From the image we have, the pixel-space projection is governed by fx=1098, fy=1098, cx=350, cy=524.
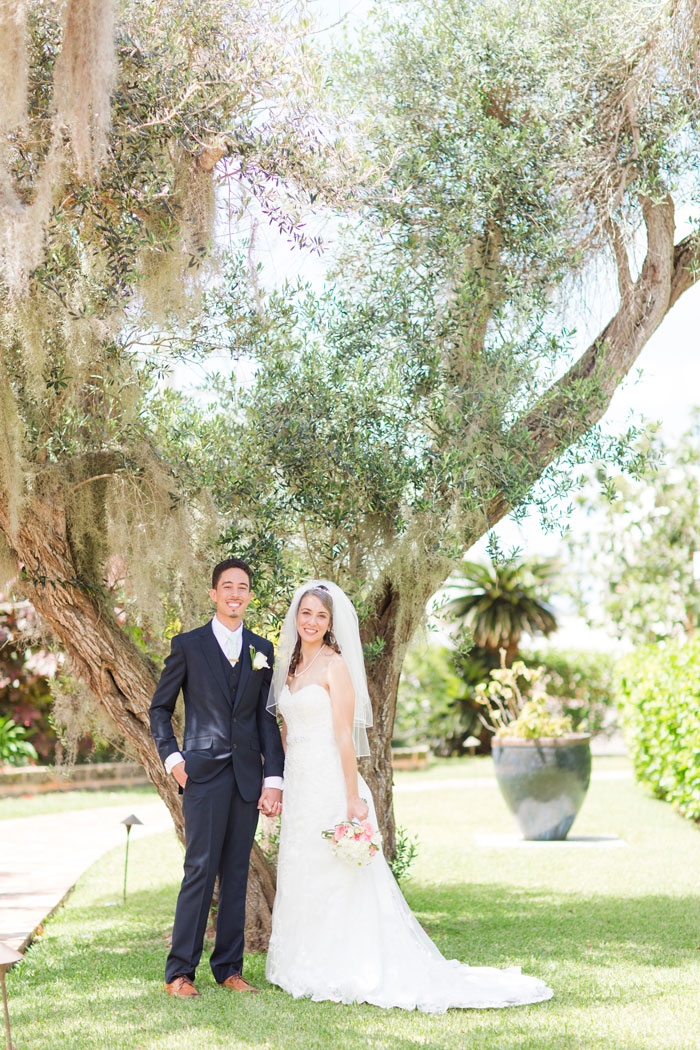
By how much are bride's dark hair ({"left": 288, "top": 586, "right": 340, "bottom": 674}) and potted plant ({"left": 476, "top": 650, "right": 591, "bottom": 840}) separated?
496 centimetres

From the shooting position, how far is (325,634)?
4.96 metres

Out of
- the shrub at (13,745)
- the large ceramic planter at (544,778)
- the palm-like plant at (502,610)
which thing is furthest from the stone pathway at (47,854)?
the palm-like plant at (502,610)

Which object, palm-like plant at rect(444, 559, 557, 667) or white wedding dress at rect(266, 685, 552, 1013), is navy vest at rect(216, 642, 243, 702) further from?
palm-like plant at rect(444, 559, 557, 667)

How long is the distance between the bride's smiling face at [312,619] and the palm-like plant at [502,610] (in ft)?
44.0

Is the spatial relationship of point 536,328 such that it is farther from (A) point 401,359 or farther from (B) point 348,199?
(B) point 348,199

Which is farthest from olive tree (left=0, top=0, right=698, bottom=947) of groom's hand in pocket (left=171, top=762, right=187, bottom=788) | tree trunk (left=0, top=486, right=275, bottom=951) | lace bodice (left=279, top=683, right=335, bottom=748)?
groom's hand in pocket (left=171, top=762, right=187, bottom=788)

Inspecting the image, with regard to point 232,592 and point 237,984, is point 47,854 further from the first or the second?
point 232,592

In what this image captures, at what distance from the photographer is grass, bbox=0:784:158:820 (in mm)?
12352

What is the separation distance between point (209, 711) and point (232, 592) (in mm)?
519

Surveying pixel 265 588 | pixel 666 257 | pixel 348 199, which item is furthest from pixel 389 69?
pixel 265 588

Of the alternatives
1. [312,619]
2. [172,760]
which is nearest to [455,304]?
[312,619]

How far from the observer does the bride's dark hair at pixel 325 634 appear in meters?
4.89

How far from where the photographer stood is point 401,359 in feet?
18.1

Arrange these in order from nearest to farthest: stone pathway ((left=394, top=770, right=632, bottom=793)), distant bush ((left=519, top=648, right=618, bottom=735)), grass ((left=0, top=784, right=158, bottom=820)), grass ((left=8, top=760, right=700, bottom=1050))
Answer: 1. grass ((left=8, top=760, right=700, bottom=1050))
2. grass ((left=0, top=784, right=158, bottom=820))
3. stone pathway ((left=394, top=770, right=632, bottom=793))
4. distant bush ((left=519, top=648, right=618, bottom=735))
